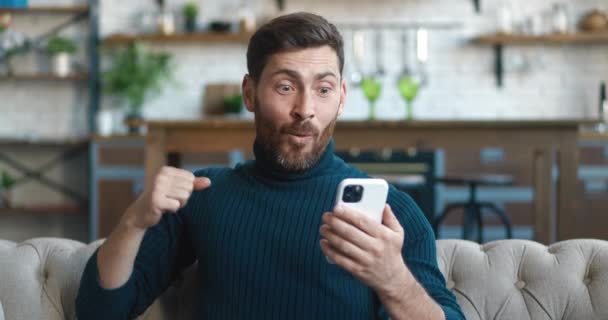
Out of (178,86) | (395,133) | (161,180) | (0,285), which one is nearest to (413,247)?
(161,180)

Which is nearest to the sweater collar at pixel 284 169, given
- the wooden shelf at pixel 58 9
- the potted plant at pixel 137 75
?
the potted plant at pixel 137 75

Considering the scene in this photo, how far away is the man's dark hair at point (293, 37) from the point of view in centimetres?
154

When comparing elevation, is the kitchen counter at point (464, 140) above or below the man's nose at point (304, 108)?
below

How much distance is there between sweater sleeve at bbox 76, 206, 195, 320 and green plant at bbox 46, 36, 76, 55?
462cm

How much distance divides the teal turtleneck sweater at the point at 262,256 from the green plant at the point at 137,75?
4.40 m

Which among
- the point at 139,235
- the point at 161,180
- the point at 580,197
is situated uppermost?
the point at 161,180

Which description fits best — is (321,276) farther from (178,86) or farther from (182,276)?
(178,86)

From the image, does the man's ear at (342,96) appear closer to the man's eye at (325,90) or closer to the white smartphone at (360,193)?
the man's eye at (325,90)

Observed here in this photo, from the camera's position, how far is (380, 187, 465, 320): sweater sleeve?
4.80 feet

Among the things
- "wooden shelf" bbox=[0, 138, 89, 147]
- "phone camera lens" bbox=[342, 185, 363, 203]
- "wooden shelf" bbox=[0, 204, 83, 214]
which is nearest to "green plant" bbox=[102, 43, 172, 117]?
"wooden shelf" bbox=[0, 138, 89, 147]

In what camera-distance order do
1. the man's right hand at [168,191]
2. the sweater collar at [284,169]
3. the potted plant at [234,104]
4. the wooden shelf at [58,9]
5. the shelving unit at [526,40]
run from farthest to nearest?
the wooden shelf at [58,9], the shelving unit at [526,40], the potted plant at [234,104], the sweater collar at [284,169], the man's right hand at [168,191]

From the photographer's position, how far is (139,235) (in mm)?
1442

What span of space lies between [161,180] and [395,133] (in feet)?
10.4

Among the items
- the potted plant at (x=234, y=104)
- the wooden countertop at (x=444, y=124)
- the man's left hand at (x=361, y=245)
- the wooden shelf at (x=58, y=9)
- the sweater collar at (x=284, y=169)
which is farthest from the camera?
the wooden shelf at (x=58, y=9)
